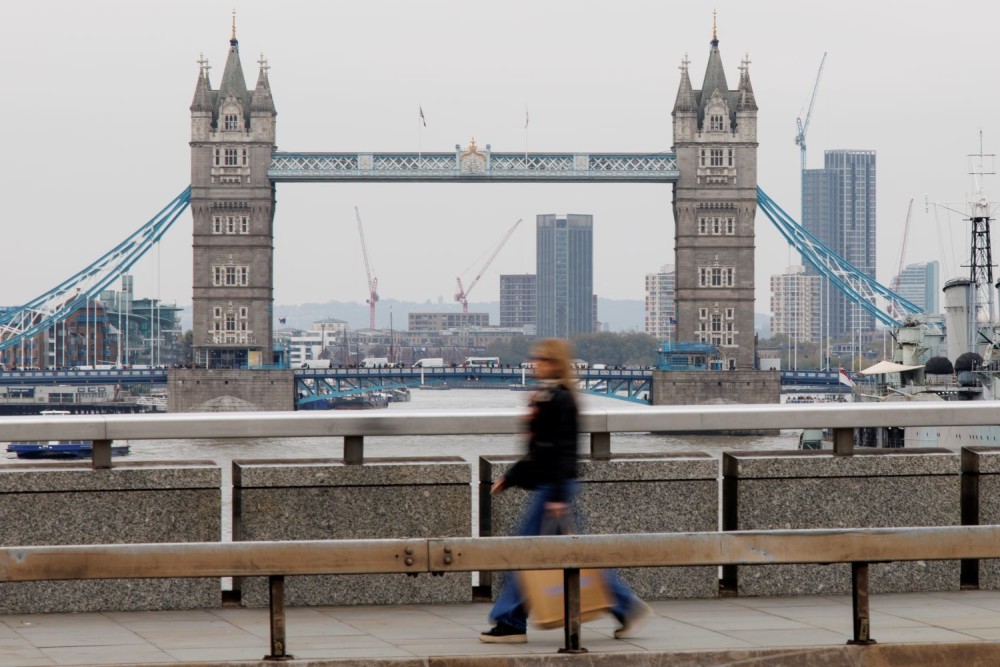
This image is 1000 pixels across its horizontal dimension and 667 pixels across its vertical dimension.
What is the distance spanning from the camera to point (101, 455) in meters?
6.49

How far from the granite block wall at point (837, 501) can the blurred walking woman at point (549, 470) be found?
3.39 feet

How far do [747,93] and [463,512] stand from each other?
86505mm

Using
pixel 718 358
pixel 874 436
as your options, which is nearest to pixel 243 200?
pixel 718 358

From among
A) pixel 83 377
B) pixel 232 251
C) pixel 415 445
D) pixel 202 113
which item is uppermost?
pixel 202 113

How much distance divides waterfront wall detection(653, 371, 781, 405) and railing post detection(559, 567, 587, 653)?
82032 millimetres

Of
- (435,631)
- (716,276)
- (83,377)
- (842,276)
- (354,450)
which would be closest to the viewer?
(435,631)

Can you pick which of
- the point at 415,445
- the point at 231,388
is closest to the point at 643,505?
the point at 415,445

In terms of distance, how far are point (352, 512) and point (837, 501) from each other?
200cm

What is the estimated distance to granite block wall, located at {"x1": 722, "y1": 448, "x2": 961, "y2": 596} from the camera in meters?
6.84

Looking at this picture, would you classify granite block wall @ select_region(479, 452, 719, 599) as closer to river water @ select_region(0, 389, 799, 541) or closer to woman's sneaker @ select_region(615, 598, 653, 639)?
woman's sneaker @ select_region(615, 598, 653, 639)

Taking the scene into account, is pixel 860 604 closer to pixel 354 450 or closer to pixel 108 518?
pixel 354 450

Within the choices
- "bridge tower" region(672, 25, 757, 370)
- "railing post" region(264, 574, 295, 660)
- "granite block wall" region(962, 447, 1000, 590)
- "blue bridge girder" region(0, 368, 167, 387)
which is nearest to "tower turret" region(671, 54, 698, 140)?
"bridge tower" region(672, 25, 757, 370)

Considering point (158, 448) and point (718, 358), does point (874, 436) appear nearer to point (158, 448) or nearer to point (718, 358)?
A: point (158, 448)

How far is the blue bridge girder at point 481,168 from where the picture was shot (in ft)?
291
